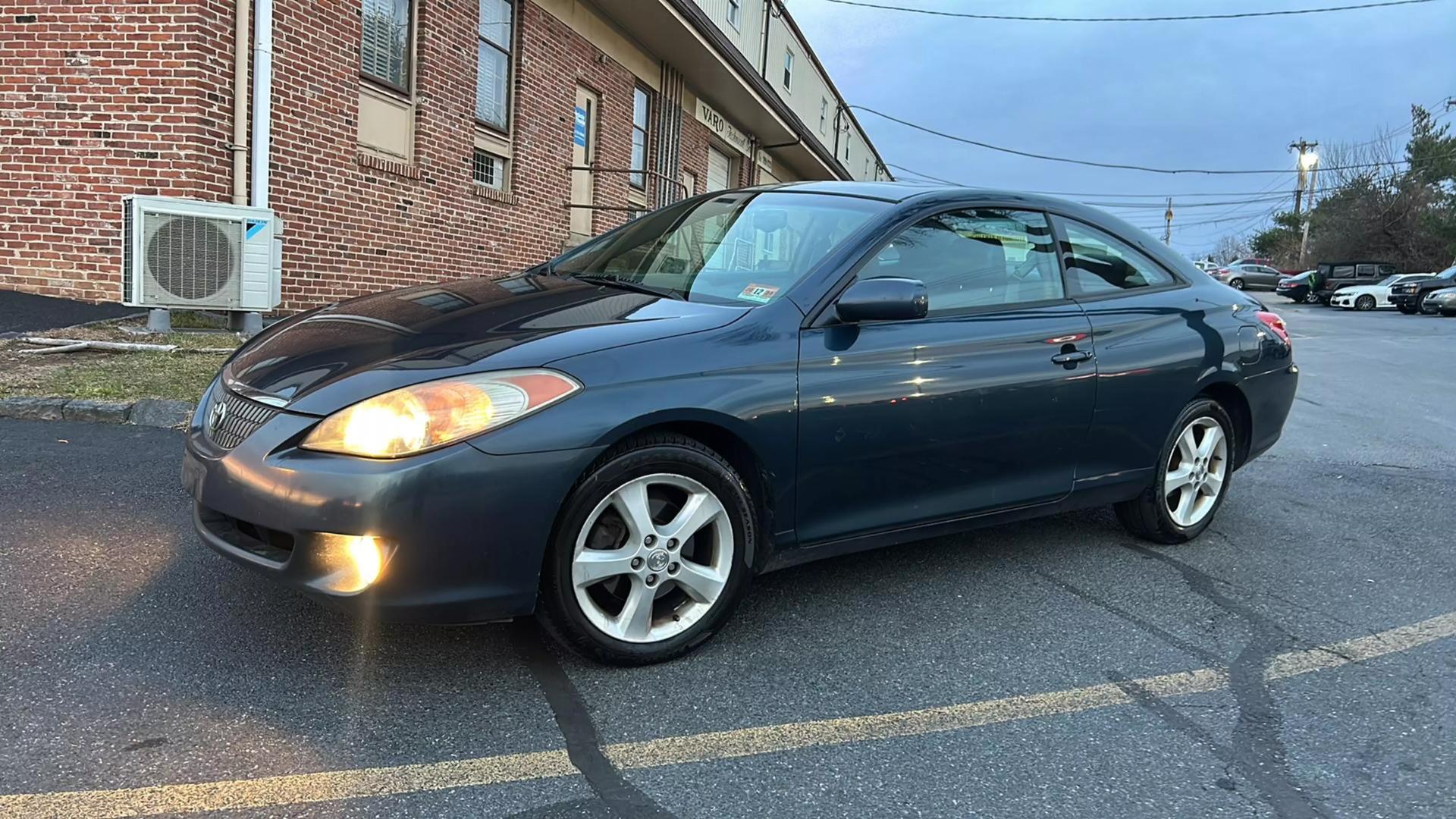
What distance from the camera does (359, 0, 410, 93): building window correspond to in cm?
980

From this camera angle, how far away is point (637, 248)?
400 centimetres

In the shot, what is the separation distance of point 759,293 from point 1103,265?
1.79 metres

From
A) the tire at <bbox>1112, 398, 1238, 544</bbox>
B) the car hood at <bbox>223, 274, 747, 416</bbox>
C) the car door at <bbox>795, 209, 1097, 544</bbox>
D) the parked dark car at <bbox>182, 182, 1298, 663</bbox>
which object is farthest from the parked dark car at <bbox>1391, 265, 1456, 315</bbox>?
the car hood at <bbox>223, 274, 747, 416</bbox>

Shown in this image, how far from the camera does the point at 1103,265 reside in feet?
13.7

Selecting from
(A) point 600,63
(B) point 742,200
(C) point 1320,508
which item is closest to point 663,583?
(B) point 742,200

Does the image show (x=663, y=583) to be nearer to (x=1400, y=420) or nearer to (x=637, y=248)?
(x=637, y=248)

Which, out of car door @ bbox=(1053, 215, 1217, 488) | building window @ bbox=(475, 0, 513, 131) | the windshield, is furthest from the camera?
building window @ bbox=(475, 0, 513, 131)

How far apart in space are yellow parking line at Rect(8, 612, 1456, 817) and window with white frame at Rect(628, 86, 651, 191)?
1381 centimetres

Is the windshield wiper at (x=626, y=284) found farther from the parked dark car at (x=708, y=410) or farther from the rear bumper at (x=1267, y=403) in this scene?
the rear bumper at (x=1267, y=403)

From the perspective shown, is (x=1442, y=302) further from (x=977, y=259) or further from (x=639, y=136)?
(x=977, y=259)

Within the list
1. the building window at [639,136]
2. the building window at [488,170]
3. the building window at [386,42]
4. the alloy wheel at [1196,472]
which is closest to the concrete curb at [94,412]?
the alloy wheel at [1196,472]

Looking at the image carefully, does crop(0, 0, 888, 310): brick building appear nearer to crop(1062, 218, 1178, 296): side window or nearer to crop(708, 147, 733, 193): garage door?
crop(708, 147, 733, 193): garage door

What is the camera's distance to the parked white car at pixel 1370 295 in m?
33.5

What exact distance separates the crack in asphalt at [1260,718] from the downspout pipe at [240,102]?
318 inches
